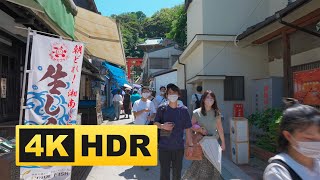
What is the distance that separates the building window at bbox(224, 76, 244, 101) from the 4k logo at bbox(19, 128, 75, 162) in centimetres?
1093

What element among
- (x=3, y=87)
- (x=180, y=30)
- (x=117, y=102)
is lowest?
(x=117, y=102)

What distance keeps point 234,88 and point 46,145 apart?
11.3 m

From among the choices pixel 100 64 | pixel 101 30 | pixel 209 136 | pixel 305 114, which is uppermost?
pixel 101 30

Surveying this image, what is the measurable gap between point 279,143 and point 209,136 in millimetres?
3459

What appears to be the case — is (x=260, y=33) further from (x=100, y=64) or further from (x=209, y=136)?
(x=100, y=64)

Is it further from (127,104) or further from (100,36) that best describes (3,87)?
(127,104)

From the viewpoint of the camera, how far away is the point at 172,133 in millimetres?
5234

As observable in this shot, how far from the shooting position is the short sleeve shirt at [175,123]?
5215mm

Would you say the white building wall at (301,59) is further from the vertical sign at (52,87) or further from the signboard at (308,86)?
the vertical sign at (52,87)

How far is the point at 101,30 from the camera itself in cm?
1363

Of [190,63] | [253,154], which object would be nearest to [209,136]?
[253,154]

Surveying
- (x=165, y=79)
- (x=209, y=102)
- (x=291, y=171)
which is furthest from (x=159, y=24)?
(x=291, y=171)

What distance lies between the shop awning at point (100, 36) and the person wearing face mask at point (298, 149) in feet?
28.8

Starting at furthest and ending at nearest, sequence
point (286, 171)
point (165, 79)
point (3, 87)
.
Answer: point (165, 79) < point (3, 87) < point (286, 171)
